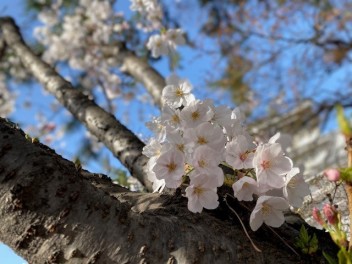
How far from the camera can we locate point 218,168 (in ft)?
3.38

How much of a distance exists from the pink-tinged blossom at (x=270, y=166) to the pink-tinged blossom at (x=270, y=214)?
0.16 feet

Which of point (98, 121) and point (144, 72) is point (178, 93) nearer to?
point (98, 121)

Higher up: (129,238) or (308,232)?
(308,232)

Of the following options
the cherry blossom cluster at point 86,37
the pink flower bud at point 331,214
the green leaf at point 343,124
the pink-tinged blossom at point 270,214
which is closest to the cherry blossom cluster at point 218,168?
the pink-tinged blossom at point 270,214

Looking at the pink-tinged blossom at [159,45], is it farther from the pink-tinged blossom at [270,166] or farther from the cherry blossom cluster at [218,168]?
the pink-tinged blossom at [270,166]

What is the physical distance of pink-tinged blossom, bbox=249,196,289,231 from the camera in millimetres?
986

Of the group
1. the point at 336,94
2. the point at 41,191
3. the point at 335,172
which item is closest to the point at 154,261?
the point at 41,191

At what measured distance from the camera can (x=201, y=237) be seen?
946 mm

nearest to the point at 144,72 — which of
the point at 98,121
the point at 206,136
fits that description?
the point at 98,121

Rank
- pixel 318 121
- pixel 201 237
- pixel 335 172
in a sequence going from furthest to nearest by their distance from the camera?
pixel 318 121
pixel 201 237
pixel 335 172

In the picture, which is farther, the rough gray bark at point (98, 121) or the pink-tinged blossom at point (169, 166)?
the rough gray bark at point (98, 121)

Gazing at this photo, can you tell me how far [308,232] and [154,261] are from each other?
44 centimetres

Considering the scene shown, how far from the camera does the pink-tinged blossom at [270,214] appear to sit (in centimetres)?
99

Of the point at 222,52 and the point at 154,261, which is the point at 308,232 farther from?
the point at 222,52
